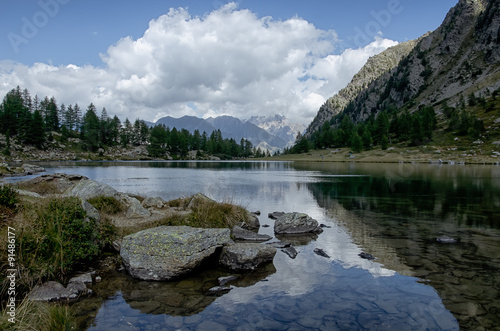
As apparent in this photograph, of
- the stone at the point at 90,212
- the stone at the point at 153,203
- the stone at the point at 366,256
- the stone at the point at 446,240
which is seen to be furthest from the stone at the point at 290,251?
the stone at the point at 153,203

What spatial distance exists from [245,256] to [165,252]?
4.32m

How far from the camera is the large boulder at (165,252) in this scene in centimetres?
1453

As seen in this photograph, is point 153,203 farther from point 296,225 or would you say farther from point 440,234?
point 440,234

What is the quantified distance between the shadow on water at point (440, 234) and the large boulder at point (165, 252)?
417 inches

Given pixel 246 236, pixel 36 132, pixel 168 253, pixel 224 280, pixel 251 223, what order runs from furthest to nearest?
pixel 36 132 < pixel 251 223 < pixel 246 236 < pixel 168 253 < pixel 224 280

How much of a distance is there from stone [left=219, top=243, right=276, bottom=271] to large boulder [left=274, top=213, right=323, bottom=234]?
7.07 m

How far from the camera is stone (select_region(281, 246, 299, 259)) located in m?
18.0

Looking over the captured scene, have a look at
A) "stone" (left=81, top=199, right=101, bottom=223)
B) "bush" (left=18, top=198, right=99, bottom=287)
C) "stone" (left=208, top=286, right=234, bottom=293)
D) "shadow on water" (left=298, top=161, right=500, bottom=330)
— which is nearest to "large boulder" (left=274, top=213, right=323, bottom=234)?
"shadow on water" (left=298, top=161, right=500, bottom=330)

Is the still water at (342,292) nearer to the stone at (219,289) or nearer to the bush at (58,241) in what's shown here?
the stone at (219,289)

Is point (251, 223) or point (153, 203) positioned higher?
point (153, 203)

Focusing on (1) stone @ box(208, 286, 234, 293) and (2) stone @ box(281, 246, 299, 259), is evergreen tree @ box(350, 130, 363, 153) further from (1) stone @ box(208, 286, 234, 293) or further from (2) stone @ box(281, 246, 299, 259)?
(1) stone @ box(208, 286, 234, 293)

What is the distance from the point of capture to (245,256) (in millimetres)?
15992

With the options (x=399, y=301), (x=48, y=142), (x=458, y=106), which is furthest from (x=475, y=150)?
(x=48, y=142)

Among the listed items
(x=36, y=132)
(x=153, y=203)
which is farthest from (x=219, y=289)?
(x=36, y=132)
